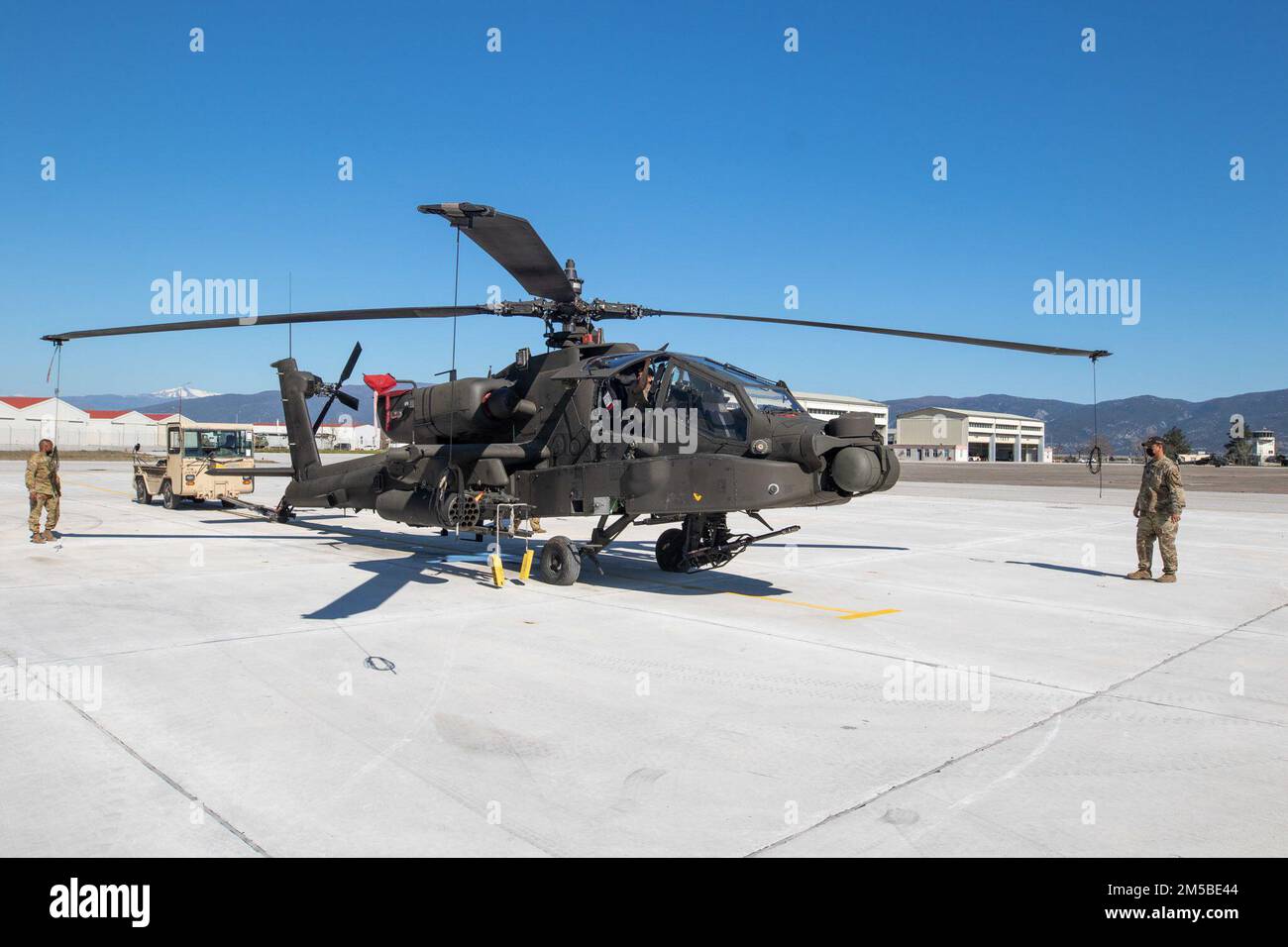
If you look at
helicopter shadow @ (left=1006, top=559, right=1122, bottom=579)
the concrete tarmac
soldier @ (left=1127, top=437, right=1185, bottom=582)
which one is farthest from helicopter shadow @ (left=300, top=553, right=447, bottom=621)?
soldier @ (left=1127, top=437, right=1185, bottom=582)

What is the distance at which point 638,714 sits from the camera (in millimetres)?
5242

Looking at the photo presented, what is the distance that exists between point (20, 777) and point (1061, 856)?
16.1 ft

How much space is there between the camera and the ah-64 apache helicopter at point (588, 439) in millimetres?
8602

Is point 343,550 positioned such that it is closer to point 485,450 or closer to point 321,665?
point 485,450

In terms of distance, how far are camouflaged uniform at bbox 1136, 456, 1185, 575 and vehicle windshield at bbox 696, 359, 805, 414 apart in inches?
197

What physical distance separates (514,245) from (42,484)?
10660mm

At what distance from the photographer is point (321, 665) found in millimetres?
6305

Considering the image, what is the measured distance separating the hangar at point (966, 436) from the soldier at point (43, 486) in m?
100

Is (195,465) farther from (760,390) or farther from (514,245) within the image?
(760,390)

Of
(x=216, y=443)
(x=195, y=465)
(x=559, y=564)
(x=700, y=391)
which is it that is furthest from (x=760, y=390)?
(x=216, y=443)

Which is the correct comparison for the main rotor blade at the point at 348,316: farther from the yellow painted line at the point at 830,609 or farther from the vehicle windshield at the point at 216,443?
the vehicle windshield at the point at 216,443

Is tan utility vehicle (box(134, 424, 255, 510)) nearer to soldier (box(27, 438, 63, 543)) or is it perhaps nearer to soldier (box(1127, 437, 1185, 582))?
soldier (box(27, 438, 63, 543))

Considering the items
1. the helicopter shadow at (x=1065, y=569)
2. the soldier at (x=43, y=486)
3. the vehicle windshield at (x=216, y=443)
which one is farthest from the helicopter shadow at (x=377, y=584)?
the vehicle windshield at (x=216, y=443)

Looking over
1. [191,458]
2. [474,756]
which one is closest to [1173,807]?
[474,756]
